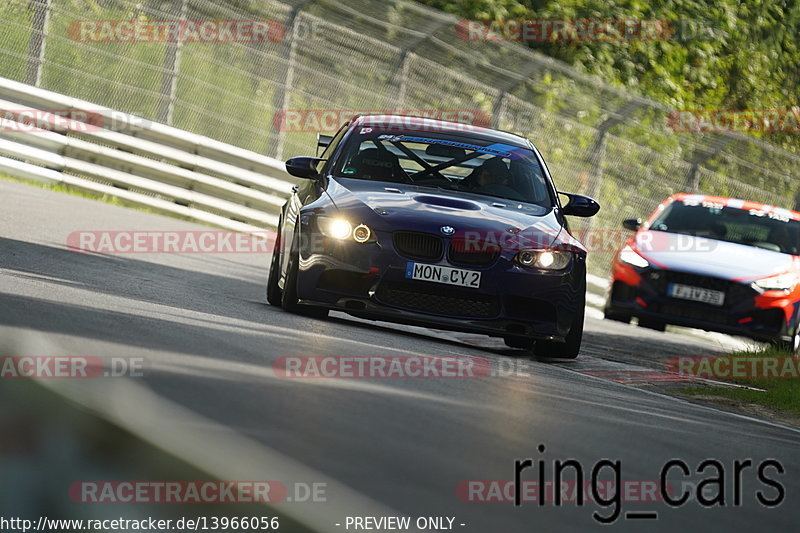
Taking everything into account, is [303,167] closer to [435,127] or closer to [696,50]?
[435,127]

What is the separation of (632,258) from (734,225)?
175 centimetres

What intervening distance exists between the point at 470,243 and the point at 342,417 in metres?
3.49

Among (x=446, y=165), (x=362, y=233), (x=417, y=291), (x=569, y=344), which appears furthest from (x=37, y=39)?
(x=569, y=344)

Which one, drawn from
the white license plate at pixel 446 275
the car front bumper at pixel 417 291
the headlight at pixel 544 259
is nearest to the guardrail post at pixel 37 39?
the car front bumper at pixel 417 291

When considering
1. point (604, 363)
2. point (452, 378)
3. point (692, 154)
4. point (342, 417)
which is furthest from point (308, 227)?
point (692, 154)

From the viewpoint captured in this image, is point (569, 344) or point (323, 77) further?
point (323, 77)

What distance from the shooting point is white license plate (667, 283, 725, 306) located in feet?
45.5

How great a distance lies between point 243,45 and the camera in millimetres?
18281

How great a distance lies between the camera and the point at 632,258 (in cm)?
1442

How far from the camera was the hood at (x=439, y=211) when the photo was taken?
Result: 9203 mm

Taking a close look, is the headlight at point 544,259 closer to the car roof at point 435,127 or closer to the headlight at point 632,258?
the car roof at point 435,127

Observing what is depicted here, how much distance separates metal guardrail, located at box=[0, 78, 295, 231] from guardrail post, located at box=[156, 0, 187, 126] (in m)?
0.31

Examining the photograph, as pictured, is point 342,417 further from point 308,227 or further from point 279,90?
point 279,90

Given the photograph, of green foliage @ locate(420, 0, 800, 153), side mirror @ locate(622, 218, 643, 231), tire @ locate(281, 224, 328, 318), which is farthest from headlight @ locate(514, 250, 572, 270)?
green foliage @ locate(420, 0, 800, 153)
